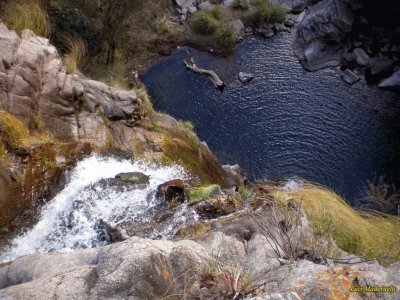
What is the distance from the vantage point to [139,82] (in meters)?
12.3

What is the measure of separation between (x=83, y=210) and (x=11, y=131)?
1.46 meters

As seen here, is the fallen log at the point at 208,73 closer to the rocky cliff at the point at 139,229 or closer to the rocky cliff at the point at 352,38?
the rocky cliff at the point at 352,38

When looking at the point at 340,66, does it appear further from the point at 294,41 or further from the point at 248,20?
the point at 248,20

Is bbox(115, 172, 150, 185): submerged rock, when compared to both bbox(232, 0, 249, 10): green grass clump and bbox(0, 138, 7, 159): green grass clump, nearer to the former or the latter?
bbox(0, 138, 7, 159): green grass clump

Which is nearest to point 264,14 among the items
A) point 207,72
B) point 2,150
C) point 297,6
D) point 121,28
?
point 297,6

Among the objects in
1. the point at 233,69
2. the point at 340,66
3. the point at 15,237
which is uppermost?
the point at 340,66

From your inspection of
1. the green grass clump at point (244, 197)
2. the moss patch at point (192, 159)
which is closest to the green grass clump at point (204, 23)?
the moss patch at point (192, 159)

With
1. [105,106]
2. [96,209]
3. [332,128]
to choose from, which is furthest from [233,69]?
[96,209]

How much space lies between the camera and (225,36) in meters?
14.4

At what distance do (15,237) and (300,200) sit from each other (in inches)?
142

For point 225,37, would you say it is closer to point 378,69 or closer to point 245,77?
point 245,77

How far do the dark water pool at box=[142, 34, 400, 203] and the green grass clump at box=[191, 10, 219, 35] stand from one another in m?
1.12

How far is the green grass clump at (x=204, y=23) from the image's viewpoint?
1460 centimetres

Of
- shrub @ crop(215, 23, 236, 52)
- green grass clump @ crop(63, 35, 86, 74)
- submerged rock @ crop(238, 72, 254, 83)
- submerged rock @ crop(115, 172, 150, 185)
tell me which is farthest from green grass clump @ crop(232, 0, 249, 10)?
submerged rock @ crop(115, 172, 150, 185)
